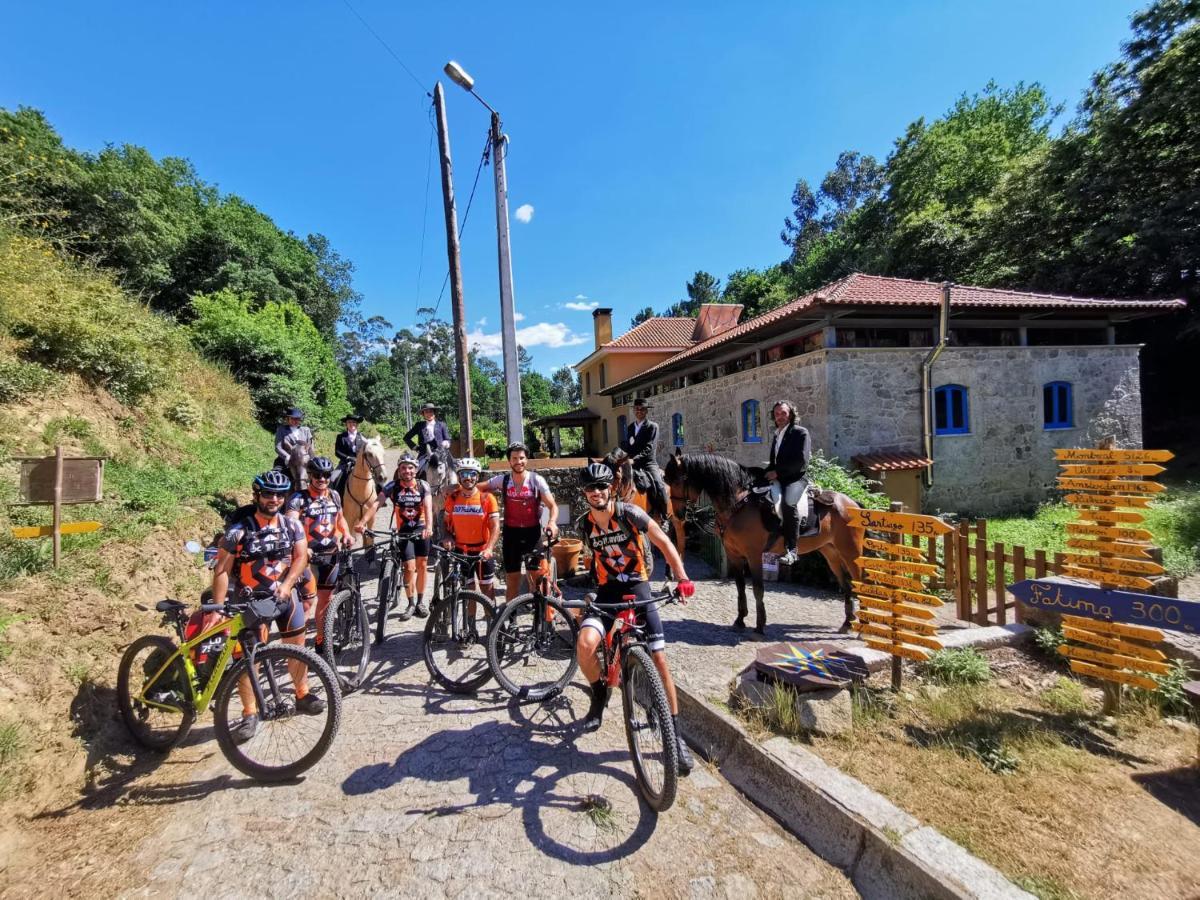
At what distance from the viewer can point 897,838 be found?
2516 millimetres

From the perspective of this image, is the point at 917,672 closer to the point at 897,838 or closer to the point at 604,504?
the point at 897,838

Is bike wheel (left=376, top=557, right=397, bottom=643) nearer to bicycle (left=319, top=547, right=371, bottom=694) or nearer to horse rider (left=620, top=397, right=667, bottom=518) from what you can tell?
bicycle (left=319, top=547, right=371, bottom=694)

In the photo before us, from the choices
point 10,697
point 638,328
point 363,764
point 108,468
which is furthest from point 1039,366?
point 638,328

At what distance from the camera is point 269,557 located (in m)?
3.86

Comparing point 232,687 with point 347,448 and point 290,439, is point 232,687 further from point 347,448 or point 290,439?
point 347,448

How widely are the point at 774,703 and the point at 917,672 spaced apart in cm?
158

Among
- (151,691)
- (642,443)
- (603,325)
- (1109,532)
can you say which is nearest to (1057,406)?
(642,443)

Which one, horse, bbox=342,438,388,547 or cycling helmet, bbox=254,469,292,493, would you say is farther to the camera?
horse, bbox=342,438,388,547

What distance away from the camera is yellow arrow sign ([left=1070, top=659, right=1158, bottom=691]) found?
351cm

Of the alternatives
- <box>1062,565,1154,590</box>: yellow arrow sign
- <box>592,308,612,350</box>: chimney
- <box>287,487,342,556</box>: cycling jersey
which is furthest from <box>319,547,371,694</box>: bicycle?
<box>592,308,612,350</box>: chimney

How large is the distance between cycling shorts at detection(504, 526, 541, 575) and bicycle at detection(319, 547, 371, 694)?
139 centimetres

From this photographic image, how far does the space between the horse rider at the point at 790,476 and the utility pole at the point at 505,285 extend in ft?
15.4

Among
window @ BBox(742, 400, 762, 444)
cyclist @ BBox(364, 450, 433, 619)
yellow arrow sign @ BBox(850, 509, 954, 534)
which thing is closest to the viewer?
yellow arrow sign @ BBox(850, 509, 954, 534)

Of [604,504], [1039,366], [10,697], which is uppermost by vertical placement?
[1039,366]
